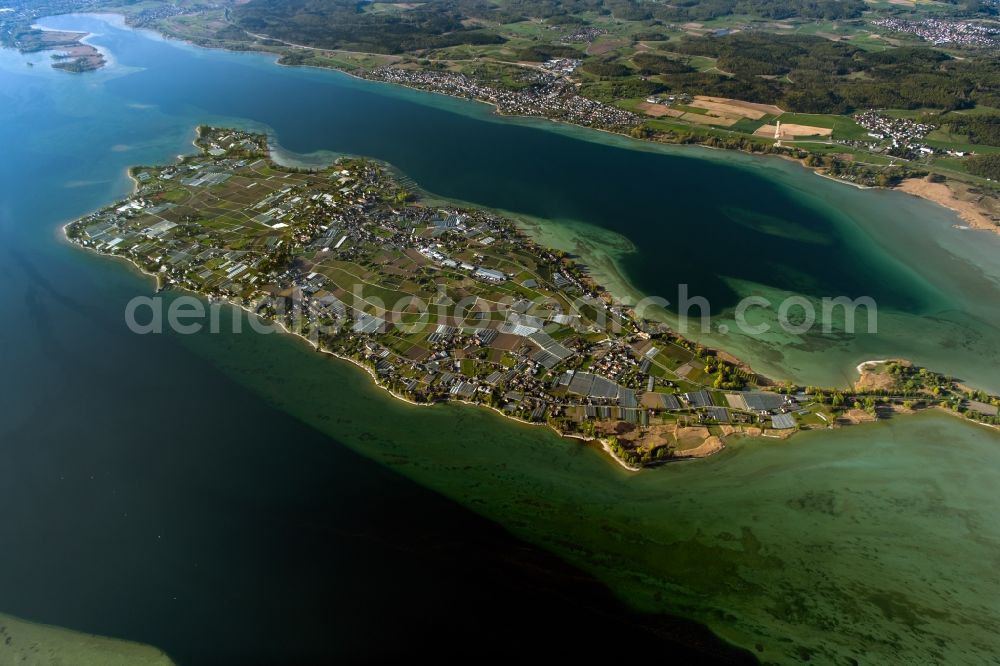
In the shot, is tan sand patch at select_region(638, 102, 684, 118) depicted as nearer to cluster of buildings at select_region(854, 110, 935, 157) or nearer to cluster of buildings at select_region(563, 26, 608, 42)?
cluster of buildings at select_region(854, 110, 935, 157)

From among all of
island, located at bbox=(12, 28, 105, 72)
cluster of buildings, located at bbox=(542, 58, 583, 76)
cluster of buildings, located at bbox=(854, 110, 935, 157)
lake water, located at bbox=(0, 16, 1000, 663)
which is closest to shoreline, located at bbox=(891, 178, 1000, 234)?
lake water, located at bbox=(0, 16, 1000, 663)

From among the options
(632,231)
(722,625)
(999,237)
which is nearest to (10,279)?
(632,231)

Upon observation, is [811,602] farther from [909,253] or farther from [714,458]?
[909,253]

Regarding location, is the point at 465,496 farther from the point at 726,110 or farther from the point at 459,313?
the point at 726,110

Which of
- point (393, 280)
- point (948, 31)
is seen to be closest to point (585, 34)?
point (948, 31)

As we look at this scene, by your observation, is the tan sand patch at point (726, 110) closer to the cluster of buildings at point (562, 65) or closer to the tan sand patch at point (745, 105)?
the tan sand patch at point (745, 105)

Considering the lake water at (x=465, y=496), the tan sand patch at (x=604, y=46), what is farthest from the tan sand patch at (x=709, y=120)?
the tan sand patch at (x=604, y=46)

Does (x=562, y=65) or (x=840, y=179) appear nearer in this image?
(x=840, y=179)
